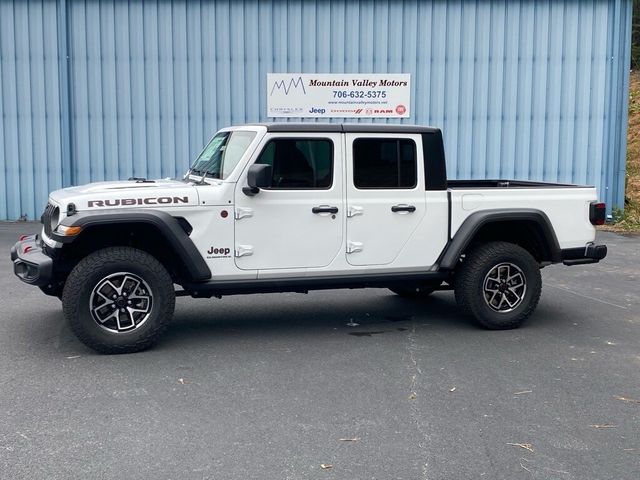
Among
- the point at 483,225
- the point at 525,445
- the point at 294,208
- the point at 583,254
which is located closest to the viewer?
the point at 525,445

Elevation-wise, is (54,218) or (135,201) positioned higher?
(135,201)

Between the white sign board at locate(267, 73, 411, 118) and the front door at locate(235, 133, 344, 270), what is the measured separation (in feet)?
29.1

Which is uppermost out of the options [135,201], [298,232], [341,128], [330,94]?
[330,94]

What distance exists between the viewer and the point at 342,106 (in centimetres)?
1560

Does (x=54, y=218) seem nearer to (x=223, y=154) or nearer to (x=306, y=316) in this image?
(x=223, y=154)

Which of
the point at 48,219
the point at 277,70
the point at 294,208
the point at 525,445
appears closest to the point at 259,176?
the point at 294,208

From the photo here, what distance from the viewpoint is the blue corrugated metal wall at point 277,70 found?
15.4 metres

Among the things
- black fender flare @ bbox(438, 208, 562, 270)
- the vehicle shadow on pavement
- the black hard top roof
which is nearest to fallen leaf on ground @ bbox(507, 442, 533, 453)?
black fender flare @ bbox(438, 208, 562, 270)

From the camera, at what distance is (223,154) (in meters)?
6.95

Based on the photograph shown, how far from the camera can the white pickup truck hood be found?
616cm

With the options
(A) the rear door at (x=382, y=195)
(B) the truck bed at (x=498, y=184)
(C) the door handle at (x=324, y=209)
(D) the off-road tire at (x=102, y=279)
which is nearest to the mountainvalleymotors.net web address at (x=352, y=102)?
(B) the truck bed at (x=498, y=184)

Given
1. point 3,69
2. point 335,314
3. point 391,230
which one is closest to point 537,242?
point 391,230

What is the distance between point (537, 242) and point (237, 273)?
298 cm

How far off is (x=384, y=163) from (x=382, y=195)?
0.30m
